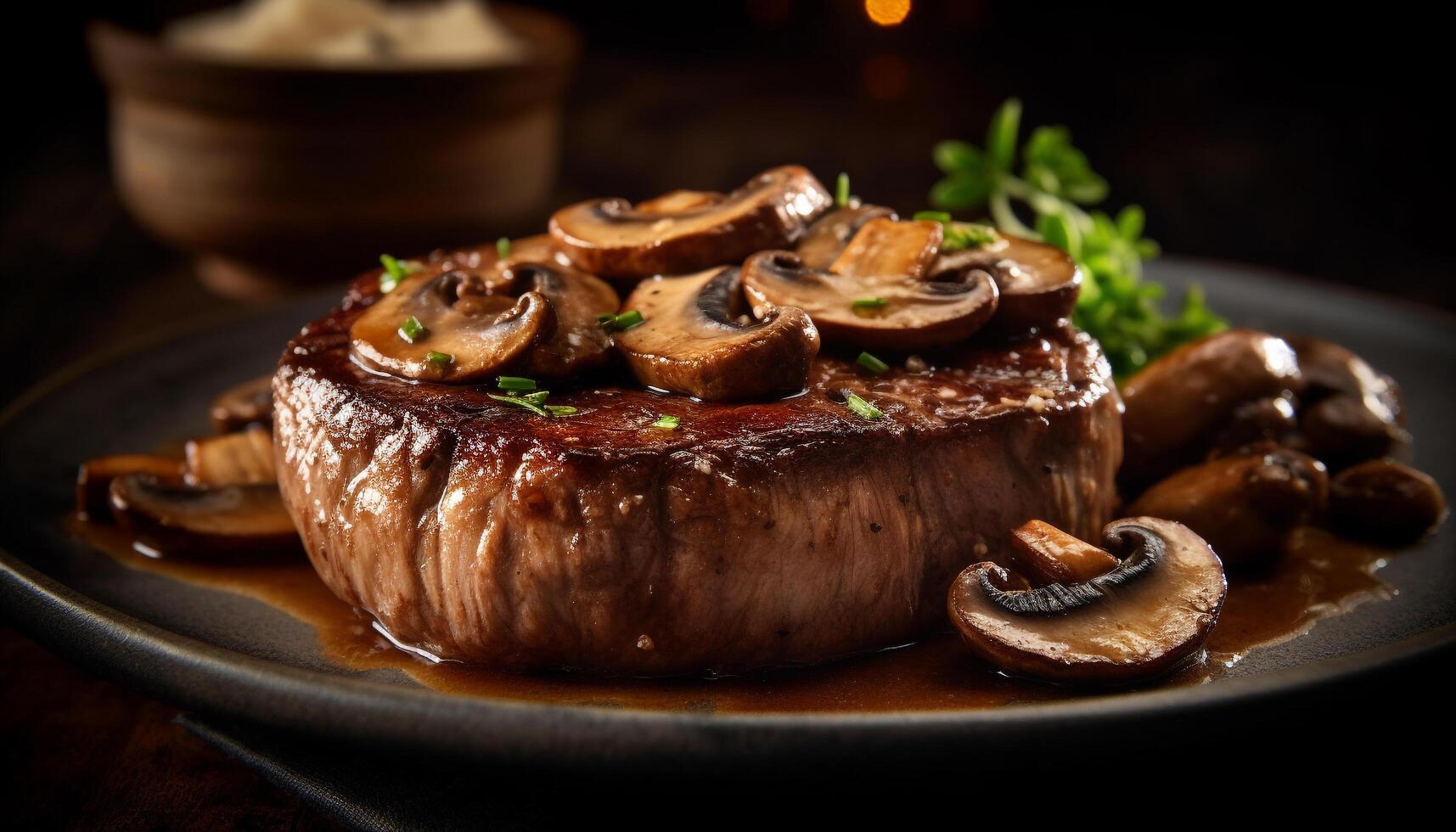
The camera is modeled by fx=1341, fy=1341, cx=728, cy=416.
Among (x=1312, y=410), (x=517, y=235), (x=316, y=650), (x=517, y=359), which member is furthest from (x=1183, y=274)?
(x=316, y=650)

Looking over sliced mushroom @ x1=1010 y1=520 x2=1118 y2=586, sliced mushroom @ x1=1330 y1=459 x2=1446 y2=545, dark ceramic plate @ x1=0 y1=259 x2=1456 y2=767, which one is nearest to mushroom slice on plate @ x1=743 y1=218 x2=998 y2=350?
sliced mushroom @ x1=1010 y1=520 x2=1118 y2=586

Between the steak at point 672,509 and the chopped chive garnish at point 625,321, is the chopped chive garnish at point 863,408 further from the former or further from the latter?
the chopped chive garnish at point 625,321

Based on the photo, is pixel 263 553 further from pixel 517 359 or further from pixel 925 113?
pixel 925 113

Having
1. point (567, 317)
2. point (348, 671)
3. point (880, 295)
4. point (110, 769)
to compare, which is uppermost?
point (880, 295)

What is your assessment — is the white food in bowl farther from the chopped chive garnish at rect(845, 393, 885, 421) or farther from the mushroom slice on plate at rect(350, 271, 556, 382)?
the chopped chive garnish at rect(845, 393, 885, 421)

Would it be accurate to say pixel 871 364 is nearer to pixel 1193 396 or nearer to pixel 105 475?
pixel 1193 396

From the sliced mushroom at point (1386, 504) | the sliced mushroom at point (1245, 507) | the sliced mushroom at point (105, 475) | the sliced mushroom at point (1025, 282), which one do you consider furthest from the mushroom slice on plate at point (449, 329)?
the sliced mushroom at point (1386, 504)

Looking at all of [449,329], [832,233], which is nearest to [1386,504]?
[832,233]
